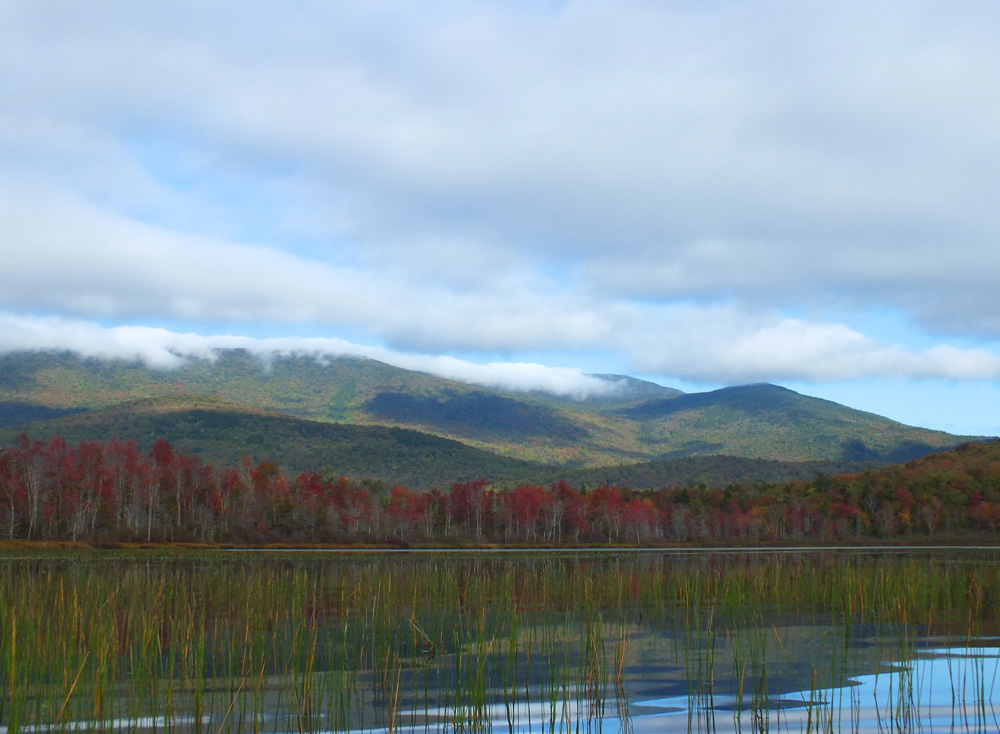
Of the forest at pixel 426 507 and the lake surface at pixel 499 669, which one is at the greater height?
the lake surface at pixel 499 669

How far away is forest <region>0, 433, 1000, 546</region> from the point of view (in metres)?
104

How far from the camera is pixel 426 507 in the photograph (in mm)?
133875

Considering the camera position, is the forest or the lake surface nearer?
the lake surface

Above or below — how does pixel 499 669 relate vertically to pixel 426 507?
above

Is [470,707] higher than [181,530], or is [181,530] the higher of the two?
[470,707]

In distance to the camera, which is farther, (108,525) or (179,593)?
(108,525)

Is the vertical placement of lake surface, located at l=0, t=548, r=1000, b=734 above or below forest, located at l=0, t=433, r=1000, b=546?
above

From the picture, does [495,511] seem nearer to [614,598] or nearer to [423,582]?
[423,582]

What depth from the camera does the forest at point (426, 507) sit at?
10388 cm

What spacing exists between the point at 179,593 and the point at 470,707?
19.7m

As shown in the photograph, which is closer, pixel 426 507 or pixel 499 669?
pixel 499 669

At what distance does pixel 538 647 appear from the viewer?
2009cm

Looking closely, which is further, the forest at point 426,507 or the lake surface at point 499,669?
the forest at point 426,507

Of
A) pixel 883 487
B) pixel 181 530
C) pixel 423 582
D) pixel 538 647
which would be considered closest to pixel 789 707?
pixel 538 647
